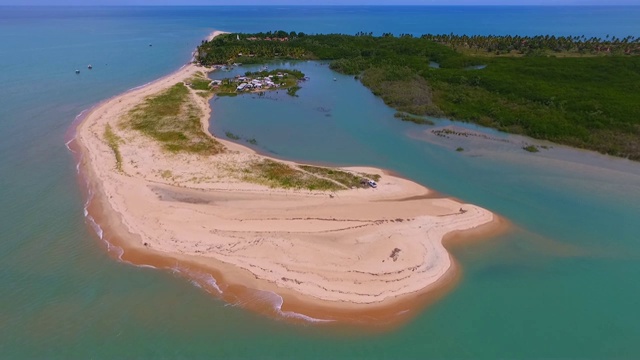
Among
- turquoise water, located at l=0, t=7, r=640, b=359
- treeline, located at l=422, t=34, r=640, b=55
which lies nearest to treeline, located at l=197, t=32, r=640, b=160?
treeline, located at l=422, t=34, r=640, b=55

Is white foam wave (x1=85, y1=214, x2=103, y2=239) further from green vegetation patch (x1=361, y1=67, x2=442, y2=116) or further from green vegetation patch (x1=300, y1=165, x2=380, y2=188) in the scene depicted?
green vegetation patch (x1=361, y1=67, x2=442, y2=116)

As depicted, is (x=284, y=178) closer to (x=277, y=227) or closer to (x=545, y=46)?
(x=277, y=227)

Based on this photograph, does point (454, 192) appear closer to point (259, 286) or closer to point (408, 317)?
point (408, 317)

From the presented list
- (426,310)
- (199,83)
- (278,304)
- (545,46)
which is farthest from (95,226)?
(545,46)

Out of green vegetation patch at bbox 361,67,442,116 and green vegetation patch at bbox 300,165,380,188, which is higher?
green vegetation patch at bbox 361,67,442,116

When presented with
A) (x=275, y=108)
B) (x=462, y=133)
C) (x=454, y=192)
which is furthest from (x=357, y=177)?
(x=275, y=108)

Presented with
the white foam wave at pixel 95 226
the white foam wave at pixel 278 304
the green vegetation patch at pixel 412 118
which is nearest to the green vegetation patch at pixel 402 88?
the green vegetation patch at pixel 412 118

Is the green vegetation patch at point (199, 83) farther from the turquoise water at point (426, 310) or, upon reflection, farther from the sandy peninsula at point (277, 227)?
the sandy peninsula at point (277, 227)
